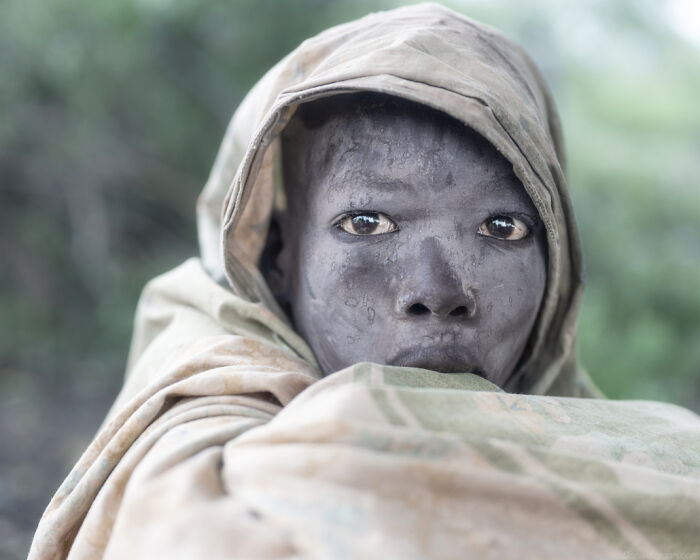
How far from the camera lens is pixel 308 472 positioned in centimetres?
115

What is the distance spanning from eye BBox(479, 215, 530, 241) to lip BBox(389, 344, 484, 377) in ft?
0.89

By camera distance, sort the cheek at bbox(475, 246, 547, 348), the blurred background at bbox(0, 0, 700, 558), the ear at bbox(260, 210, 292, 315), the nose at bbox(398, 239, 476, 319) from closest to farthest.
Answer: the nose at bbox(398, 239, 476, 319)
the cheek at bbox(475, 246, 547, 348)
the ear at bbox(260, 210, 292, 315)
the blurred background at bbox(0, 0, 700, 558)

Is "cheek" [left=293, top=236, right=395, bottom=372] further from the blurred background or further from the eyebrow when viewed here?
the blurred background

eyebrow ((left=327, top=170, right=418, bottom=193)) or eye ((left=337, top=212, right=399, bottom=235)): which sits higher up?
eyebrow ((left=327, top=170, right=418, bottom=193))

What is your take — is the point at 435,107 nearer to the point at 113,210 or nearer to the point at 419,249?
the point at 419,249

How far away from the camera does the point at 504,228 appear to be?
169 centimetres

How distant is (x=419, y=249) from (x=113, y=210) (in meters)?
4.30

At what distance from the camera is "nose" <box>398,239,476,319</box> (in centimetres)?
152

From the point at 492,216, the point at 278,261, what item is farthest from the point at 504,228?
the point at 278,261

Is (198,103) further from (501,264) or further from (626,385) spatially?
(501,264)

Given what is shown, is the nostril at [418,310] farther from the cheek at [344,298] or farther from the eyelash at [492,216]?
the eyelash at [492,216]

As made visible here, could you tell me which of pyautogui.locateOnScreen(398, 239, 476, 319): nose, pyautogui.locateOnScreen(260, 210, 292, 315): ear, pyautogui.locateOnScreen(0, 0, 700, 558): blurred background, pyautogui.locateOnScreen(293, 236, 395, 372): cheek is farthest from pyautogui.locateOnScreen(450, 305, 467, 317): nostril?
pyautogui.locateOnScreen(0, 0, 700, 558): blurred background

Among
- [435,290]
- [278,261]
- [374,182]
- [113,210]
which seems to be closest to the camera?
[435,290]

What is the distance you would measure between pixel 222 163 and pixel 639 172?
6.35 meters
